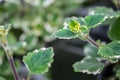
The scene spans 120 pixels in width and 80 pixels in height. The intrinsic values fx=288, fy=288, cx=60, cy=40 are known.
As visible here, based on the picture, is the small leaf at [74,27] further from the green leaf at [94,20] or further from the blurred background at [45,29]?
the blurred background at [45,29]

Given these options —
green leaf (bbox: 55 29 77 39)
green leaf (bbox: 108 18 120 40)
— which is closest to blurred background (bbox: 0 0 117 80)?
green leaf (bbox: 108 18 120 40)

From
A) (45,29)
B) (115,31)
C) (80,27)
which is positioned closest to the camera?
(80,27)

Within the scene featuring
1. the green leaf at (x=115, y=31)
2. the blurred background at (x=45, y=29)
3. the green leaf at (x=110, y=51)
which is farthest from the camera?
the blurred background at (x=45, y=29)

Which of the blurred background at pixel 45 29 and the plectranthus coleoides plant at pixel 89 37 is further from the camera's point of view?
the blurred background at pixel 45 29

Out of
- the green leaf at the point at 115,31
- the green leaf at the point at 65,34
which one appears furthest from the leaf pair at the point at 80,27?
the green leaf at the point at 115,31

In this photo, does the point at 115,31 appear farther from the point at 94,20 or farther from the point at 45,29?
the point at 45,29

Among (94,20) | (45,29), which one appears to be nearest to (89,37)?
(94,20)
